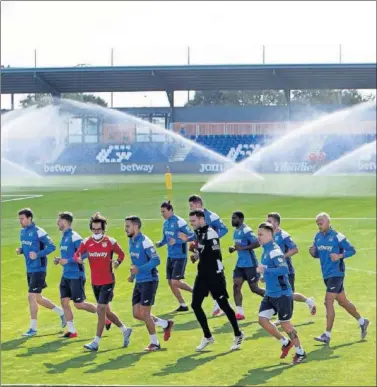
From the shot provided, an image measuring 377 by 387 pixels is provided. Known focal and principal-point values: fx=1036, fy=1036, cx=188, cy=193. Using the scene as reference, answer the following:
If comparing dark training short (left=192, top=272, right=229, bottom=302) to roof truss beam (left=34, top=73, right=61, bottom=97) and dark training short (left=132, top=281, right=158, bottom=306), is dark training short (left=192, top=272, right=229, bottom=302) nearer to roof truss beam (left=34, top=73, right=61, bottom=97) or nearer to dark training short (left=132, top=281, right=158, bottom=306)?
dark training short (left=132, top=281, right=158, bottom=306)

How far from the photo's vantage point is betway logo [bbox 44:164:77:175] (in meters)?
76.2

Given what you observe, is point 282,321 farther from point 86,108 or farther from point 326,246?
point 86,108

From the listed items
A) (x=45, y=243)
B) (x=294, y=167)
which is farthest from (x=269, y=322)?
(x=294, y=167)

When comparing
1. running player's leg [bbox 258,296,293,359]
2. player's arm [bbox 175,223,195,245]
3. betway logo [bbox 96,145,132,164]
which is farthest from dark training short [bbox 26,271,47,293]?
betway logo [bbox 96,145,132,164]

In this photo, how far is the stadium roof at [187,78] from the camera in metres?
74.2

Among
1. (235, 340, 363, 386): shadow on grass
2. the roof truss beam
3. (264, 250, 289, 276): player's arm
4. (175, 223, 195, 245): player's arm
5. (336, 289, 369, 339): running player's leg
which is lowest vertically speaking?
(235, 340, 363, 386): shadow on grass

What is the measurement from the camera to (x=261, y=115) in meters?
82.6

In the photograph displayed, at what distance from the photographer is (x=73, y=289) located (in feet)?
50.4

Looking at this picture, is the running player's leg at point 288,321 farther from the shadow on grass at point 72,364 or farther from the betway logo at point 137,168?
the betway logo at point 137,168

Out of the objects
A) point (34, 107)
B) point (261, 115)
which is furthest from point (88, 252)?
point (34, 107)

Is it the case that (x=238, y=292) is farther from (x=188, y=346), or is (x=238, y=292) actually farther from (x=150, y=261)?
(x=150, y=261)

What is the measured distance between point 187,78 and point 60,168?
1164 cm

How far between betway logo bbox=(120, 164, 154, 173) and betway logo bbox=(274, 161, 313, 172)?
30.8 feet

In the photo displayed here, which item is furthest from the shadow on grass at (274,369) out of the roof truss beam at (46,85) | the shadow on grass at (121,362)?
the roof truss beam at (46,85)
